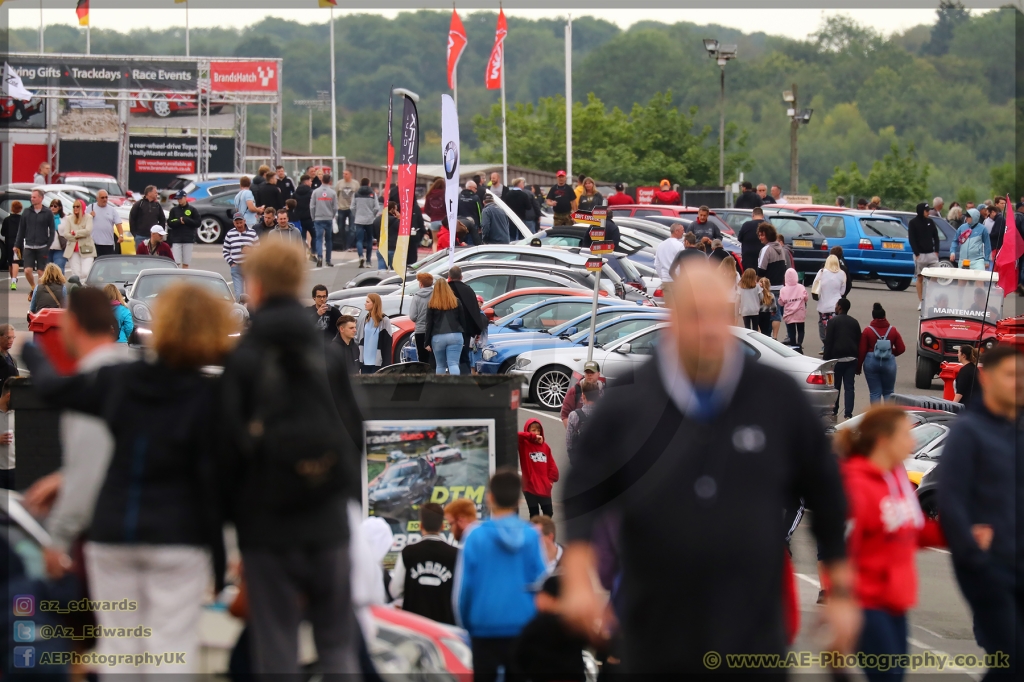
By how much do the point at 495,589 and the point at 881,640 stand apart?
1604mm

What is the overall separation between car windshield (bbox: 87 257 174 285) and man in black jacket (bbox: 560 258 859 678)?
16764mm

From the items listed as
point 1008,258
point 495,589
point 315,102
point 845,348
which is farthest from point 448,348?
point 315,102

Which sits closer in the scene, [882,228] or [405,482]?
[405,482]

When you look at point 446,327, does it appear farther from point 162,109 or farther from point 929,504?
point 162,109

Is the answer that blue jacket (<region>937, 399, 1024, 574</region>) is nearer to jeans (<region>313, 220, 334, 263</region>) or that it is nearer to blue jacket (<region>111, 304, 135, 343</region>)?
blue jacket (<region>111, 304, 135, 343</region>)

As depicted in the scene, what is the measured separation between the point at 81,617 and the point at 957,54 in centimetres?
Answer: 9059

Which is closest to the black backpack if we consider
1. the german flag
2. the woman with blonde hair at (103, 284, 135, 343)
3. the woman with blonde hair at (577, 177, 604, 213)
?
the woman with blonde hair at (103, 284, 135, 343)

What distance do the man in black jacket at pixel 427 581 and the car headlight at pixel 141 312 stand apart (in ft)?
35.5

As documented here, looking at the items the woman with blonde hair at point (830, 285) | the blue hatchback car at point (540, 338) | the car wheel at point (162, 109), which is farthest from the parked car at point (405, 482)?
the car wheel at point (162, 109)

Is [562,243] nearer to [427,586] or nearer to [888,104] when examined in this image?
[427,586]

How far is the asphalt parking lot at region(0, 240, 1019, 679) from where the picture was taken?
897 centimetres

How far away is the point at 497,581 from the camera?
5.46 m

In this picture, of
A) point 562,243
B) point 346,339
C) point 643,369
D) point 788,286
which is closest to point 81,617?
point 643,369

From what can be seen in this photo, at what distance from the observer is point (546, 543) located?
22.9 feet
